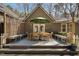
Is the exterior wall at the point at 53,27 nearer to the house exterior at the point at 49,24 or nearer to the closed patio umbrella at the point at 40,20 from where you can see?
the house exterior at the point at 49,24

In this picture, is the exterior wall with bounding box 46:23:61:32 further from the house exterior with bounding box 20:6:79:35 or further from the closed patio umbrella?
the closed patio umbrella

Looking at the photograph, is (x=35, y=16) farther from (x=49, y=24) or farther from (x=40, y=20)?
(x=49, y=24)

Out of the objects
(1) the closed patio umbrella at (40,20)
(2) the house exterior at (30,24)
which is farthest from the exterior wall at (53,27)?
(1) the closed patio umbrella at (40,20)

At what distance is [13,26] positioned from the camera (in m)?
7.37

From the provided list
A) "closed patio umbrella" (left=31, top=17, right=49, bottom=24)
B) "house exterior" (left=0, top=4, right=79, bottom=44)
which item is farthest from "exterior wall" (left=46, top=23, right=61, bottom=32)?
"closed patio umbrella" (left=31, top=17, right=49, bottom=24)

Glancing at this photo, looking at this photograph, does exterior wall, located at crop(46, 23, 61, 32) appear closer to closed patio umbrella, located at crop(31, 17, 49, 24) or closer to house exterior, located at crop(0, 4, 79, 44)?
house exterior, located at crop(0, 4, 79, 44)

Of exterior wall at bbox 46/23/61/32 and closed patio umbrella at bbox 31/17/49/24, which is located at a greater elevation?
closed patio umbrella at bbox 31/17/49/24

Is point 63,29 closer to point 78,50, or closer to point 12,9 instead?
point 78,50

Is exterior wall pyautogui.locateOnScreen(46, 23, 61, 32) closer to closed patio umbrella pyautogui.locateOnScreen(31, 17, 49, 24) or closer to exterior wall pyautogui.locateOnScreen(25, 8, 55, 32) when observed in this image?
exterior wall pyautogui.locateOnScreen(25, 8, 55, 32)

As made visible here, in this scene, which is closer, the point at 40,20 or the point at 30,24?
the point at 40,20

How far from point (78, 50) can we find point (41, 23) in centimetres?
118

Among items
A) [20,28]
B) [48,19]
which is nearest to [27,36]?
[20,28]

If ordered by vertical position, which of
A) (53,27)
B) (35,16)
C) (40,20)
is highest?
(35,16)

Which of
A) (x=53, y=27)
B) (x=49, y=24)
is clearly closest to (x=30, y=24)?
(x=49, y=24)
